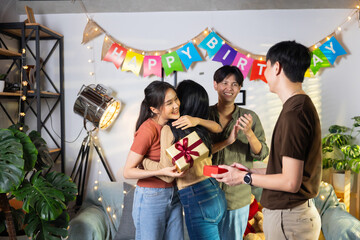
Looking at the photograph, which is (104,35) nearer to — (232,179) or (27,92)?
(27,92)

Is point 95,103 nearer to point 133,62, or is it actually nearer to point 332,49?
point 133,62

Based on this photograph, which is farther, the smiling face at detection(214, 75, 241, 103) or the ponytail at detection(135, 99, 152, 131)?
Answer: the smiling face at detection(214, 75, 241, 103)

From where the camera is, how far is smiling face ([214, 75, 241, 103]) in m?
1.86

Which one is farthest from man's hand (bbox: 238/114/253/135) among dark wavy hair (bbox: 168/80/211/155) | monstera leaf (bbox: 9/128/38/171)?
monstera leaf (bbox: 9/128/38/171)

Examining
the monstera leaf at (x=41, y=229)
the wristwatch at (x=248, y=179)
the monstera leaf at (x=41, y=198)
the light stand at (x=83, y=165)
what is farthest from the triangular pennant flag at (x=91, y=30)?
the wristwatch at (x=248, y=179)

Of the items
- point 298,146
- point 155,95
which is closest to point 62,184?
point 155,95

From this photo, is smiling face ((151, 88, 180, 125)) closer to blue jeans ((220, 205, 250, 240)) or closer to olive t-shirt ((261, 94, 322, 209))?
olive t-shirt ((261, 94, 322, 209))

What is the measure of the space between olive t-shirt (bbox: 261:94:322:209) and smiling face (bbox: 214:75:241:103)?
66 cm

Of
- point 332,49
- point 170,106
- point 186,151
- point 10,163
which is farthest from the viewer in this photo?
point 332,49

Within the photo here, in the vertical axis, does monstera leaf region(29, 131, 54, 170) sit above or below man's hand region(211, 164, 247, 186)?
below

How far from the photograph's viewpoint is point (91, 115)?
2994 millimetres

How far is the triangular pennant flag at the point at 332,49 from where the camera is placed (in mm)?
3148

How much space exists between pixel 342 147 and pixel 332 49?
0.95m

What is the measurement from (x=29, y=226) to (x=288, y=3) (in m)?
2.92
